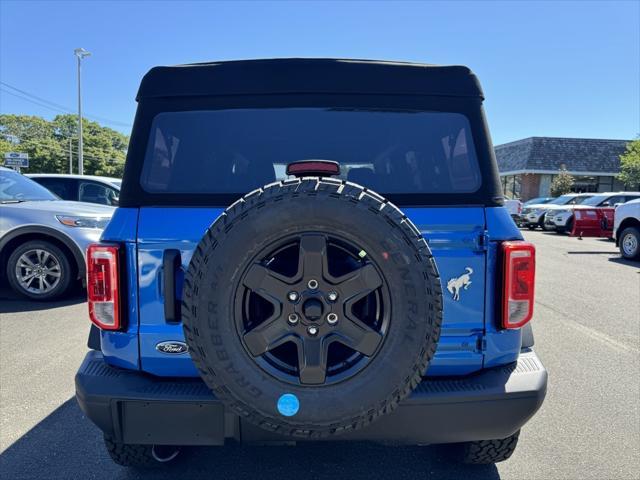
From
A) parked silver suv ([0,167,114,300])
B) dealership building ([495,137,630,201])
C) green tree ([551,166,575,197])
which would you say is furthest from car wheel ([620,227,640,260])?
dealership building ([495,137,630,201])

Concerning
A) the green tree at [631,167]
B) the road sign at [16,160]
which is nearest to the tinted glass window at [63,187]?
the road sign at [16,160]

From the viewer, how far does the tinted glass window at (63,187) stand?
8023 mm

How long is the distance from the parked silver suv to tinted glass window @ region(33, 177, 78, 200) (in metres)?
2.27

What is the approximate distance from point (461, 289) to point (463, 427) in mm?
559

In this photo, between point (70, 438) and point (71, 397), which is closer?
point (70, 438)

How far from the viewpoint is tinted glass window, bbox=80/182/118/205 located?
318 inches

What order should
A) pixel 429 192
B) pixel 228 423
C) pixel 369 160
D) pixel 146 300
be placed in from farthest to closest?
pixel 369 160
pixel 429 192
pixel 146 300
pixel 228 423

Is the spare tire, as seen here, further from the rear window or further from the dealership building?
the dealership building

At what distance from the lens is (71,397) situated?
3.20 metres

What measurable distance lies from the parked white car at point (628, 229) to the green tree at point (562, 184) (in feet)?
74.0

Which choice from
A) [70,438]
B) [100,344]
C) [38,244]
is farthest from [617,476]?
[38,244]

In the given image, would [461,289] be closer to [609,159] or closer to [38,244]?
[38,244]

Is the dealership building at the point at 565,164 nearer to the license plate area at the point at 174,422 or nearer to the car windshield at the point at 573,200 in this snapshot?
the car windshield at the point at 573,200

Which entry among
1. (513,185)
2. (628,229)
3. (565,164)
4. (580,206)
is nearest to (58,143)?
(513,185)
